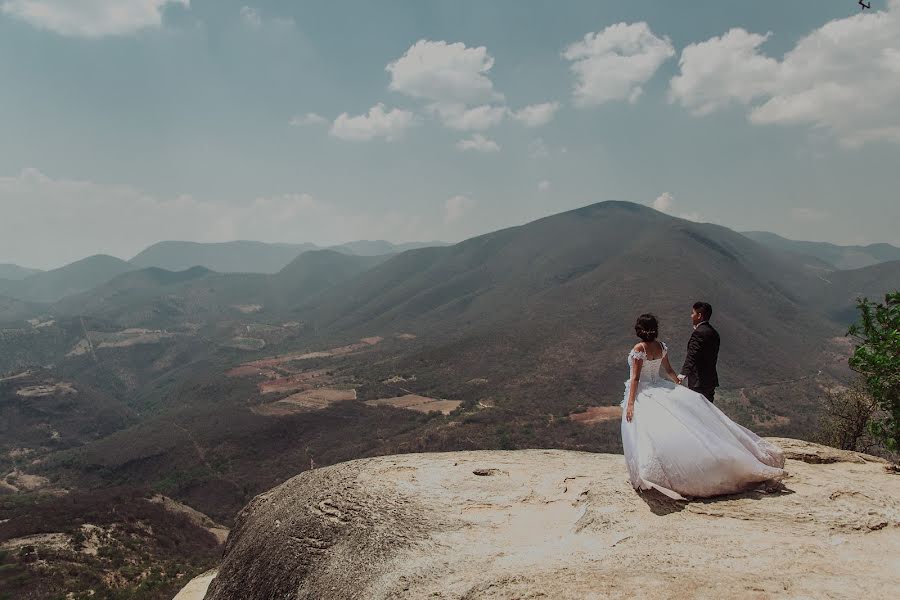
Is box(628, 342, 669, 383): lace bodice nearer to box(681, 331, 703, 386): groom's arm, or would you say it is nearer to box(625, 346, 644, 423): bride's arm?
box(625, 346, 644, 423): bride's arm

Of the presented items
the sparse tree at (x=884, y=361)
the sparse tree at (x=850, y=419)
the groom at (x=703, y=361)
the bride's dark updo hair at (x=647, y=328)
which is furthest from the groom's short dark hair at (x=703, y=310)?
the sparse tree at (x=850, y=419)

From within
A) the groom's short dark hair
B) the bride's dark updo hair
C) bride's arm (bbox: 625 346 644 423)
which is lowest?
bride's arm (bbox: 625 346 644 423)

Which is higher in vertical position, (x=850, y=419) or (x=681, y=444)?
(x=681, y=444)

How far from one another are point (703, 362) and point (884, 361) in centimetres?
685

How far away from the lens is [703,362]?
414 inches

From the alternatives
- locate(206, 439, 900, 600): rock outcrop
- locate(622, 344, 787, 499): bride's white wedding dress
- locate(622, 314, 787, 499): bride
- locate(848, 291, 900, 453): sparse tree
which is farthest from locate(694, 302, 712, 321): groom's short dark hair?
locate(848, 291, 900, 453): sparse tree

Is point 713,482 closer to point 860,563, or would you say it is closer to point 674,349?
point 860,563

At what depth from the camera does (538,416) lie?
12938 centimetres

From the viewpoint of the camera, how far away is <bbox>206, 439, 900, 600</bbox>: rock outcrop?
6621mm

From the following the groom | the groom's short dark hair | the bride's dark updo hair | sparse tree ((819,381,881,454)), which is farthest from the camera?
sparse tree ((819,381,881,454))

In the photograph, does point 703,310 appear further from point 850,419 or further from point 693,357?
point 850,419

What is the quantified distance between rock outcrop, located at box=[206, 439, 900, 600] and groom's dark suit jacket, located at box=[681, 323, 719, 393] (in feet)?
7.78

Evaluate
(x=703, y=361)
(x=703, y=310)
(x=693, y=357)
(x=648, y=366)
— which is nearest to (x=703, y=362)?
(x=703, y=361)

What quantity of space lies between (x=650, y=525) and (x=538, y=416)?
126306 mm
